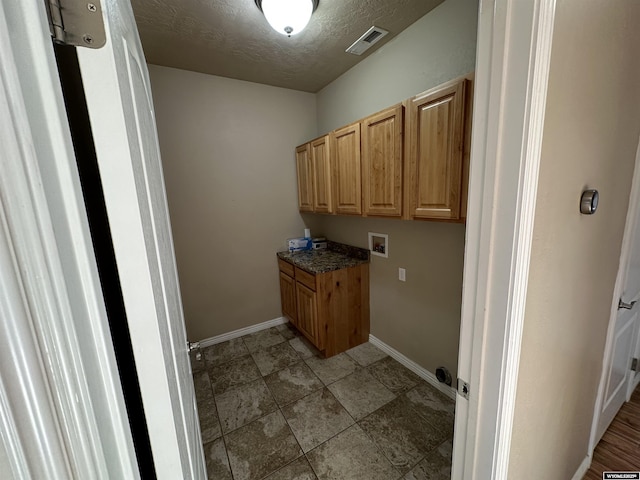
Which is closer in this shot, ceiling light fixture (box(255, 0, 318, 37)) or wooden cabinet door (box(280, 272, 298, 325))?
ceiling light fixture (box(255, 0, 318, 37))

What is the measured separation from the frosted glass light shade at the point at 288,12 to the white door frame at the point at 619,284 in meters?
1.80

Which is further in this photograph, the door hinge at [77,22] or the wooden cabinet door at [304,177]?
the wooden cabinet door at [304,177]

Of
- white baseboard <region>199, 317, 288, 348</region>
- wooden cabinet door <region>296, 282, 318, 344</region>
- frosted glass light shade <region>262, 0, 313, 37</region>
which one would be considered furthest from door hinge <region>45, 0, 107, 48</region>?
white baseboard <region>199, 317, 288, 348</region>

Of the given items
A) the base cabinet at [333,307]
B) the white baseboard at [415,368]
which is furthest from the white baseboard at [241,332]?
the white baseboard at [415,368]

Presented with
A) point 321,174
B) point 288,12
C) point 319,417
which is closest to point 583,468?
point 319,417

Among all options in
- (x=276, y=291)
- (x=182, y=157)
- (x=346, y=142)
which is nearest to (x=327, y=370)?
(x=276, y=291)

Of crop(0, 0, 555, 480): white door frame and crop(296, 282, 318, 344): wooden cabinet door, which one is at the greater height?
crop(0, 0, 555, 480): white door frame

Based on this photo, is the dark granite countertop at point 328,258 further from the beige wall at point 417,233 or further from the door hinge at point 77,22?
the door hinge at point 77,22

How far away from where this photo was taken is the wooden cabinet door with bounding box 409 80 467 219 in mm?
1328

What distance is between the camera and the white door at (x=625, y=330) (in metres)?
1.26

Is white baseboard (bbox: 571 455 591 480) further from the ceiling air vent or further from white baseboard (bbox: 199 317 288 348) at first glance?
the ceiling air vent

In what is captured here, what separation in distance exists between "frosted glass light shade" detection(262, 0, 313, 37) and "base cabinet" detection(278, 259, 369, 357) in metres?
1.74

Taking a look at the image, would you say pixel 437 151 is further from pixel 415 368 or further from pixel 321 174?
pixel 415 368

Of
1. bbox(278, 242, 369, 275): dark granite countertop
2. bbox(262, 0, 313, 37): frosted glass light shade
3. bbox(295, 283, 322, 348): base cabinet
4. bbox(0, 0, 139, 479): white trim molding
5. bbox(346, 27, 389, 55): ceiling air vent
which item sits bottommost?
bbox(295, 283, 322, 348): base cabinet
